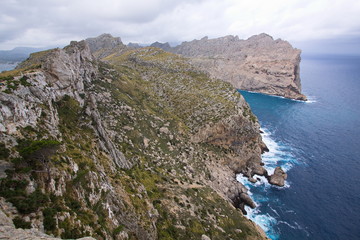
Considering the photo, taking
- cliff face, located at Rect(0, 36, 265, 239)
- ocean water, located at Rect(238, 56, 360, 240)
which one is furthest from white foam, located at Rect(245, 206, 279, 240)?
cliff face, located at Rect(0, 36, 265, 239)

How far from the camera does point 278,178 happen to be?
76.5 metres

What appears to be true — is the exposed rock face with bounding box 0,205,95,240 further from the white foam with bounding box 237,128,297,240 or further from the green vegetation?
the white foam with bounding box 237,128,297,240

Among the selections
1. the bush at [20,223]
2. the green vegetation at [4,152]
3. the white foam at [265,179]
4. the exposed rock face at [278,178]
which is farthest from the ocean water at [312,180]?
the green vegetation at [4,152]

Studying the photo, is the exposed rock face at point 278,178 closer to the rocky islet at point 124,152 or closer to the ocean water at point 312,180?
the rocky islet at point 124,152

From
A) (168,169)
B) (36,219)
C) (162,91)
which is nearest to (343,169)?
(168,169)

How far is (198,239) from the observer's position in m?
35.8

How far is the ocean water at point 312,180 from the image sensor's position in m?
59.4

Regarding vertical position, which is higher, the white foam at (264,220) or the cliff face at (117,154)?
the cliff face at (117,154)

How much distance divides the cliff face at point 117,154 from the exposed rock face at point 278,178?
305 inches

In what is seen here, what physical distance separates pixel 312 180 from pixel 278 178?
15.0m

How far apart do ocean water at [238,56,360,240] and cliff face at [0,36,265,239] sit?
38.4 feet

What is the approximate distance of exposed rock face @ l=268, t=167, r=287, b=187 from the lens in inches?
2981

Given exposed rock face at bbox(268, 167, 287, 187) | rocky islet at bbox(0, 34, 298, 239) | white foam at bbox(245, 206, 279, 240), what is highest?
rocky islet at bbox(0, 34, 298, 239)

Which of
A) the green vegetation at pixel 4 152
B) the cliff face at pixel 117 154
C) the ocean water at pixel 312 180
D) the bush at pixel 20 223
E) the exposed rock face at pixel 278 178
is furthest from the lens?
the exposed rock face at pixel 278 178
